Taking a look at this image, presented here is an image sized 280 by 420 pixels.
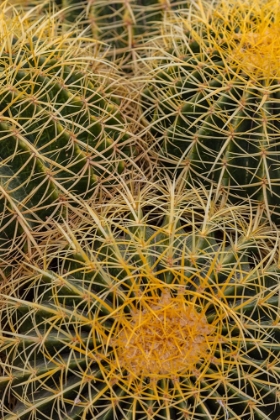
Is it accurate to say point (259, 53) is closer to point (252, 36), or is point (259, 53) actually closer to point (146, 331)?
point (252, 36)

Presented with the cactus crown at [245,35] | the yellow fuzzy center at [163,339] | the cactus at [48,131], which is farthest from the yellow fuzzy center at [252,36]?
the yellow fuzzy center at [163,339]

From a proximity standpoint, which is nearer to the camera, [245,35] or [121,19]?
[245,35]

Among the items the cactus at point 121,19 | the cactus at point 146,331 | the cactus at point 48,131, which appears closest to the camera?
the cactus at point 146,331

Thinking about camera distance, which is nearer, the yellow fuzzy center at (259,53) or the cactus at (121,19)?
the yellow fuzzy center at (259,53)

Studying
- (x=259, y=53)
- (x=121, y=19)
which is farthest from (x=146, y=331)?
(x=121, y=19)

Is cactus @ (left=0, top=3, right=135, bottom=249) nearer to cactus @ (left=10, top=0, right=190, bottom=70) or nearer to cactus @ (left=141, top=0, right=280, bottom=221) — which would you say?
cactus @ (left=141, top=0, right=280, bottom=221)

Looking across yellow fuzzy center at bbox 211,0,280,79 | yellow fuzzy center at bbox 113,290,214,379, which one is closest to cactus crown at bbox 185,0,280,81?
yellow fuzzy center at bbox 211,0,280,79

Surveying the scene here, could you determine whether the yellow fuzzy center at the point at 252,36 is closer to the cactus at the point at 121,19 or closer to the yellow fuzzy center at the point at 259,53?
the yellow fuzzy center at the point at 259,53

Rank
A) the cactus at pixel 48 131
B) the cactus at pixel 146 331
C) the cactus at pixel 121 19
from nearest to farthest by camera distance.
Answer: the cactus at pixel 146 331
the cactus at pixel 48 131
the cactus at pixel 121 19

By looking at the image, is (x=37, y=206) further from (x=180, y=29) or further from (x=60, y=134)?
(x=180, y=29)
